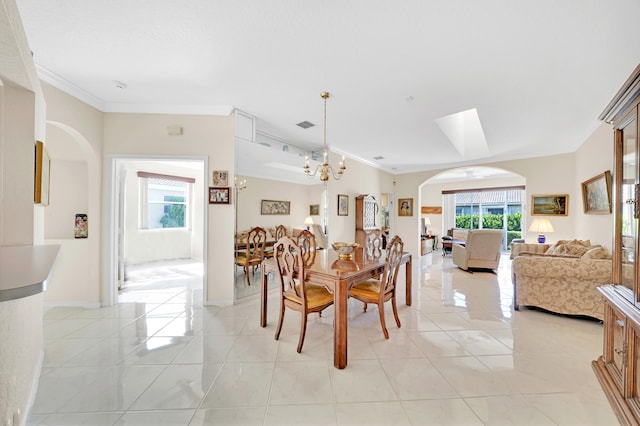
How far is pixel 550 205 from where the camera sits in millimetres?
5281

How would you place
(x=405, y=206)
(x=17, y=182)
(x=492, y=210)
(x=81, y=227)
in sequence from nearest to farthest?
(x=17, y=182) → (x=81, y=227) → (x=405, y=206) → (x=492, y=210)

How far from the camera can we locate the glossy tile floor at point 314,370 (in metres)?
1.49

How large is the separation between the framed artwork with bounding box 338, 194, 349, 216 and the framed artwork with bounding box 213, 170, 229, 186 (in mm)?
2654

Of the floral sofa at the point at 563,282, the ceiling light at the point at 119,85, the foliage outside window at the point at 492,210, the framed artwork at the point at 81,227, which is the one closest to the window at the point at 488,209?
the foliage outside window at the point at 492,210

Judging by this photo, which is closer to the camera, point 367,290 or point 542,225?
point 367,290

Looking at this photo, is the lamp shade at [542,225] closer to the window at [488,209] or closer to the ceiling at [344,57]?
the ceiling at [344,57]

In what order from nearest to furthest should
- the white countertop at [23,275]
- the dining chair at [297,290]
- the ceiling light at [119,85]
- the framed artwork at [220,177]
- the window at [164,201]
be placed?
the white countertop at [23,275], the dining chair at [297,290], the ceiling light at [119,85], the framed artwork at [220,177], the window at [164,201]

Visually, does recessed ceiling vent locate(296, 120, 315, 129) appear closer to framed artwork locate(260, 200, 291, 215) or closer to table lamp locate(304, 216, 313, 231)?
framed artwork locate(260, 200, 291, 215)

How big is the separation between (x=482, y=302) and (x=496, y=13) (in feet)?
10.8

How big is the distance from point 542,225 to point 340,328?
5.52 m

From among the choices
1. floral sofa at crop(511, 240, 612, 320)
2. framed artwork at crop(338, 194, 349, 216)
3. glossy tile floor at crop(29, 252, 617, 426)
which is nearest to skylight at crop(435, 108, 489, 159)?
floral sofa at crop(511, 240, 612, 320)

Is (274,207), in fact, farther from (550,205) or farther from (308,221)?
(550,205)

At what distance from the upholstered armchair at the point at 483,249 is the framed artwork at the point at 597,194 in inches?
53.2

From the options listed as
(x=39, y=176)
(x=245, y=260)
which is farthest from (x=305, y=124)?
(x=39, y=176)
